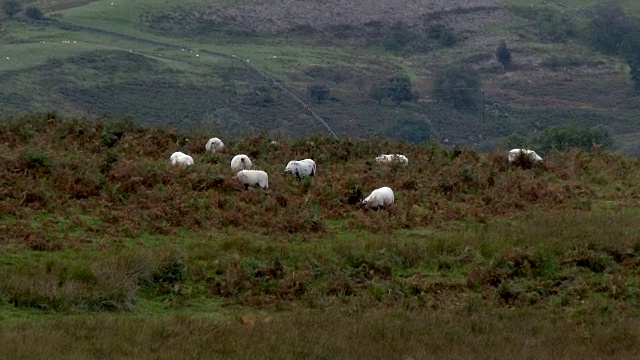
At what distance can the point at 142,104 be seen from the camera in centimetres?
5028

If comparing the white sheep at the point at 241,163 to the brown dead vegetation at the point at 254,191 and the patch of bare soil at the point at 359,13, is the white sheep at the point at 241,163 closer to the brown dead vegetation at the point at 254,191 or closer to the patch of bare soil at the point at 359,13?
the brown dead vegetation at the point at 254,191

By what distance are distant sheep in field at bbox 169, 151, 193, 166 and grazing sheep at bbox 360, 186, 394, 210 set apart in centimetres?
301

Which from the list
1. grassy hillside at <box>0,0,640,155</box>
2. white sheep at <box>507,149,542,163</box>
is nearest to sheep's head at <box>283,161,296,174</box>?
white sheep at <box>507,149,542,163</box>

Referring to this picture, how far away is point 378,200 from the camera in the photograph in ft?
56.5

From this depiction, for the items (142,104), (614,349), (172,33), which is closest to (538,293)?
(614,349)

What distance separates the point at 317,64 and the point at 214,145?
51016 millimetres

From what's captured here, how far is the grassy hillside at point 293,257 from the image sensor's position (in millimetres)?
11438

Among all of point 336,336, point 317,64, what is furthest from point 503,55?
point 336,336

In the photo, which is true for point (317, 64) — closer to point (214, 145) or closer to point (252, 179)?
point (214, 145)

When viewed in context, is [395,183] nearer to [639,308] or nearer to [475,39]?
[639,308]

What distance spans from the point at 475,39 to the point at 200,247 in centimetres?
7056

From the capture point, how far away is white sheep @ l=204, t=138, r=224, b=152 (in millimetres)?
20406

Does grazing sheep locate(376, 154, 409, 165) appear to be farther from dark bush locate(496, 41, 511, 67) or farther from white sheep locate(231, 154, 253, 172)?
dark bush locate(496, 41, 511, 67)

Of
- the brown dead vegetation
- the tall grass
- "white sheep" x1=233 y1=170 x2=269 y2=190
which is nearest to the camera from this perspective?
the tall grass
